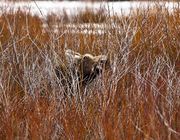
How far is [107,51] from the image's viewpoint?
277 cm

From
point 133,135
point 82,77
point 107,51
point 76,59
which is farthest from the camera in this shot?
point 107,51

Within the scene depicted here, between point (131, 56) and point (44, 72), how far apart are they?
0.58 meters

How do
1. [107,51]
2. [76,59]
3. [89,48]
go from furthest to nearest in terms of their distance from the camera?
[89,48], [107,51], [76,59]

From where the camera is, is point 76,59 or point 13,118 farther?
point 76,59

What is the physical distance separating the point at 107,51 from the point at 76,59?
268 millimetres

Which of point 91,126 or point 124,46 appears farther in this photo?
point 124,46

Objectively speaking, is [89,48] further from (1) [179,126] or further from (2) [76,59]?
(1) [179,126]

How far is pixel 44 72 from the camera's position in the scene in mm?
2494

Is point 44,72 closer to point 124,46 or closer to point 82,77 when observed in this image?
point 82,77

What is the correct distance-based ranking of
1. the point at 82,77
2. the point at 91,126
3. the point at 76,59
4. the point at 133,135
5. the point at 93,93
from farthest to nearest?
1. the point at 76,59
2. the point at 82,77
3. the point at 93,93
4. the point at 91,126
5. the point at 133,135

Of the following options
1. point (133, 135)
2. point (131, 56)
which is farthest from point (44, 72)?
point (133, 135)

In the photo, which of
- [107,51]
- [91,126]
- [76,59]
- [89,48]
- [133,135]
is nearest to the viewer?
[133,135]

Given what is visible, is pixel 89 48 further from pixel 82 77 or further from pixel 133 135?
pixel 133 135

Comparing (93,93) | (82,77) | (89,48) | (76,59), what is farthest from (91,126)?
(89,48)
